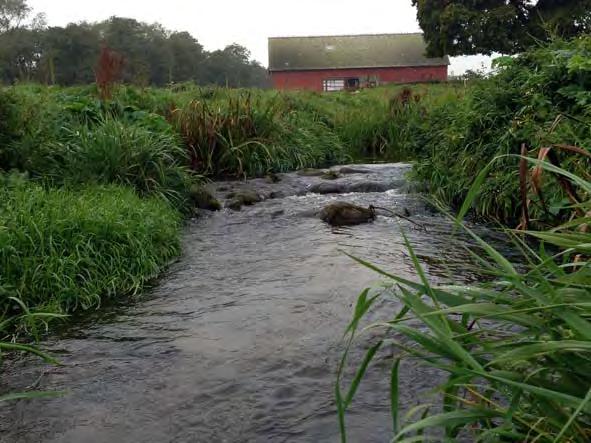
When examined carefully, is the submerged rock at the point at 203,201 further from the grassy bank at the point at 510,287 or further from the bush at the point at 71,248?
the grassy bank at the point at 510,287

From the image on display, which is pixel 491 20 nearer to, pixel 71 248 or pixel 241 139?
pixel 241 139

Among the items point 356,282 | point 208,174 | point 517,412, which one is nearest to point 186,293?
point 356,282

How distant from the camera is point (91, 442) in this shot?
8.75 ft

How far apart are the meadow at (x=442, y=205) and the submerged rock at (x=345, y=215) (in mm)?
1237

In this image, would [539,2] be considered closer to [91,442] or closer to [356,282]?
[356,282]

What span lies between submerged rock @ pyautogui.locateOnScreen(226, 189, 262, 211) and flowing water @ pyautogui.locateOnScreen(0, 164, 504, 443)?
6.63 feet

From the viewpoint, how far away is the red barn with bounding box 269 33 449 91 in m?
47.7

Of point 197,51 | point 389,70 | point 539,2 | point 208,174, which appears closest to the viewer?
point 208,174

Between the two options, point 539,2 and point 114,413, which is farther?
point 539,2

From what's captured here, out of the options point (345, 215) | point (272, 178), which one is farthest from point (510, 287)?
point (272, 178)

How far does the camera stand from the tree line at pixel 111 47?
41.7 meters

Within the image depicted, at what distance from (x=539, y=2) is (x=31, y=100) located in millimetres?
29938

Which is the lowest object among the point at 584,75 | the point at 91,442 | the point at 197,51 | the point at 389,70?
the point at 91,442

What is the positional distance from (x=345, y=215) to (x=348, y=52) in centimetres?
4471
